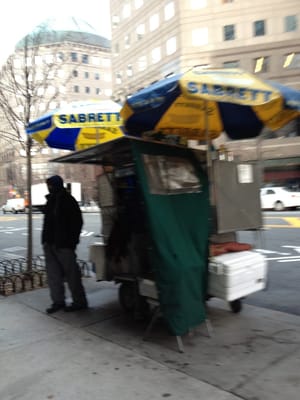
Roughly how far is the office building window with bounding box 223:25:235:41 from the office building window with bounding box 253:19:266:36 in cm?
215

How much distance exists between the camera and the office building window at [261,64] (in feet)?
130

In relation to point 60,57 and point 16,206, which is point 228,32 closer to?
point 16,206

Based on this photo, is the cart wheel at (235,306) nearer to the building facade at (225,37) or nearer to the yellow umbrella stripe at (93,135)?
the yellow umbrella stripe at (93,135)

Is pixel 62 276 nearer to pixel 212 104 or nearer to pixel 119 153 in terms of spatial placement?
pixel 119 153

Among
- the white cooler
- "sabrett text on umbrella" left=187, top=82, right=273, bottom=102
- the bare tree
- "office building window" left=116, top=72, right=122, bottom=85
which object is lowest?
the white cooler

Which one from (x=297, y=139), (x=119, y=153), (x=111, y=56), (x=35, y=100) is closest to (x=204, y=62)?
(x=297, y=139)

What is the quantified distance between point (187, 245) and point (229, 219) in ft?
2.72

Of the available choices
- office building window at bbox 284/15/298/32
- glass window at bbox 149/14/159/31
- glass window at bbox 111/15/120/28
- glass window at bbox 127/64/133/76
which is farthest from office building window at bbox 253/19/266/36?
glass window at bbox 111/15/120/28

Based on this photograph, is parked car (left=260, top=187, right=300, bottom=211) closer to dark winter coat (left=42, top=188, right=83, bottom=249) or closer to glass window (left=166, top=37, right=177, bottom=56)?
dark winter coat (left=42, top=188, right=83, bottom=249)

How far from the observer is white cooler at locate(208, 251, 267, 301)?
427 centimetres

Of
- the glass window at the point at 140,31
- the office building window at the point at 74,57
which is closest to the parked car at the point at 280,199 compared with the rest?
the office building window at the point at 74,57

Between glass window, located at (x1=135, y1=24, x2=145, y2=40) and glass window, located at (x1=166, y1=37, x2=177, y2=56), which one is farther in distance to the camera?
glass window, located at (x1=135, y1=24, x2=145, y2=40)

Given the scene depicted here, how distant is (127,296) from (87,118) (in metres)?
2.96

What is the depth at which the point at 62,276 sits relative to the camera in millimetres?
5527
